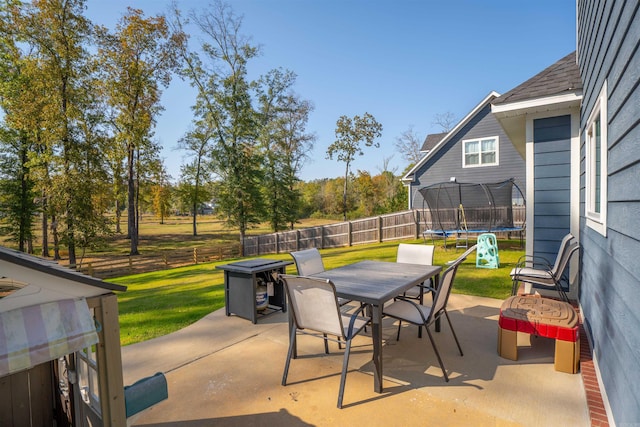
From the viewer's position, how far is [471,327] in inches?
146

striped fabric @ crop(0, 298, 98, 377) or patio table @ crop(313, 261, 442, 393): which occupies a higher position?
striped fabric @ crop(0, 298, 98, 377)

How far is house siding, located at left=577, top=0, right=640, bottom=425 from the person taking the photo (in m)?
1.49

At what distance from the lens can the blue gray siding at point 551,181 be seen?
14.6ft

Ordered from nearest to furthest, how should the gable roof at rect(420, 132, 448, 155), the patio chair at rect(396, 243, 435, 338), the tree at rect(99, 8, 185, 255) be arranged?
the patio chair at rect(396, 243, 435, 338) → the tree at rect(99, 8, 185, 255) → the gable roof at rect(420, 132, 448, 155)

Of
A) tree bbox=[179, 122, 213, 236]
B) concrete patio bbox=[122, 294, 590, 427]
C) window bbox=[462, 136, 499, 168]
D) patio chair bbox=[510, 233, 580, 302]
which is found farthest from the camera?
tree bbox=[179, 122, 213, 236]

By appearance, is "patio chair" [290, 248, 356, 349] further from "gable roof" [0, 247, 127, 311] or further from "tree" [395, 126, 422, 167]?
"tree" [395, 126, 422, 167]

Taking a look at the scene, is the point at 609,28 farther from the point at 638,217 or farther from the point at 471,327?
the point at 471,327

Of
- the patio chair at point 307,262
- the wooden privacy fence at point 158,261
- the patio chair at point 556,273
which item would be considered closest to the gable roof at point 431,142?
the wooden privacy fence at point 158,261

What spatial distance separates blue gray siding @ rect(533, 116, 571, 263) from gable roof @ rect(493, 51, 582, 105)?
18.8 inches

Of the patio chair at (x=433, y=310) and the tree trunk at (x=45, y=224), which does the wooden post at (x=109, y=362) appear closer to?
the patio chair at (x=433, y=310)

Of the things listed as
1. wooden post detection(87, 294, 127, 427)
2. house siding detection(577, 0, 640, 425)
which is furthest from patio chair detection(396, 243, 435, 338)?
wooden post detection(87, 294, 127, 427)

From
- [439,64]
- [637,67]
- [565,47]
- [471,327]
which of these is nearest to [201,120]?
[439,64]

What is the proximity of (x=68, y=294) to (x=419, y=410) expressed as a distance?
2.18 metres

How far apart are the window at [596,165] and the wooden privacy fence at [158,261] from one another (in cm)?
1432
